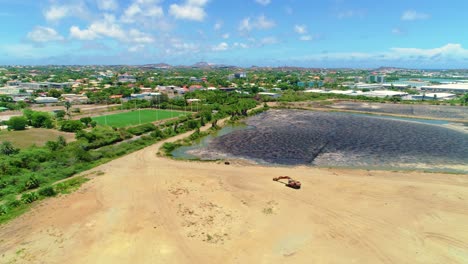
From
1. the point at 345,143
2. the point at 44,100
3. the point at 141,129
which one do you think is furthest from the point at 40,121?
the point at 345,143

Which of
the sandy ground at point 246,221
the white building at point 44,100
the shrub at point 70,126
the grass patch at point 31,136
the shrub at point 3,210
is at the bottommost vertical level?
the sandy ground at point 246,221

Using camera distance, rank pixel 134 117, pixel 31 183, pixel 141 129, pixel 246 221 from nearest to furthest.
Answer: pixel 246 221 < pixel 31 183 < pixel 141 129 < pixel 134 117

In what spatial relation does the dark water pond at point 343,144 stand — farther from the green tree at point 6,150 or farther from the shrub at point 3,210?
the shrub at point 3,210

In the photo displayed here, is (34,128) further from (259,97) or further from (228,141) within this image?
(259,97)

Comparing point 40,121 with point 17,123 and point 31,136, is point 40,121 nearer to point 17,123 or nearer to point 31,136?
point 17,123

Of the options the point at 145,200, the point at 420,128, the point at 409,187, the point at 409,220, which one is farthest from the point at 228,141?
the point at 420,128

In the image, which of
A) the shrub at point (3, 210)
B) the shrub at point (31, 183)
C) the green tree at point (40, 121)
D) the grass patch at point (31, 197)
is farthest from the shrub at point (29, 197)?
the green tree at point (40, 121)
